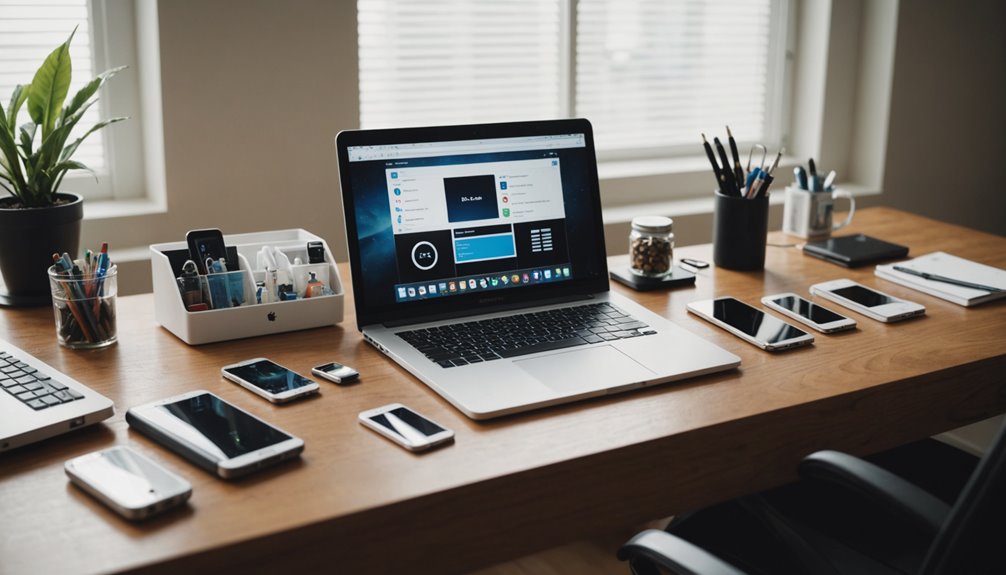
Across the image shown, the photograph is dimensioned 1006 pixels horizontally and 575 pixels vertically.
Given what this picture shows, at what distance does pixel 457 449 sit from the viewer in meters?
1.10

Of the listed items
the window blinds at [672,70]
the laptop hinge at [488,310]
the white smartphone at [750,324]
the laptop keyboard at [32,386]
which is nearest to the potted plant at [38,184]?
the laptop keyboard at [32,386]

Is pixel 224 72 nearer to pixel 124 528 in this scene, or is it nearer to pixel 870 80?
pixel 124 528

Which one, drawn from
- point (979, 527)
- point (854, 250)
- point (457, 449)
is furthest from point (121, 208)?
point (979, 527)

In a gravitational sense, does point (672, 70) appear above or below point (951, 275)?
above

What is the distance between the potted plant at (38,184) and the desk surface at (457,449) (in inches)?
2.7

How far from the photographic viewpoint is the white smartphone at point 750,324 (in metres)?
1.44

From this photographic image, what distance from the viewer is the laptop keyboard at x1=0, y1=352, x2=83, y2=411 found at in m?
1.15

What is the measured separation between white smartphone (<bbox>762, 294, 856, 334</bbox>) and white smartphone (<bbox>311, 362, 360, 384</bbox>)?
72 cm

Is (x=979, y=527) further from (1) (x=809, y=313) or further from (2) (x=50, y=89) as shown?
(2) (x=50, y=89)

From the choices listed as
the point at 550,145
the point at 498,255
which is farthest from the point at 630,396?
the point at 550,145

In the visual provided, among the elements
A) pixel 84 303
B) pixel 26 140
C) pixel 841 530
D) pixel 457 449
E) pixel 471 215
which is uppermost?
pixel 26 140

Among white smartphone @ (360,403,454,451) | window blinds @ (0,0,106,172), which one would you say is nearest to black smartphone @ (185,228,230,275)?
white smartphone @ (360,403,454,451)

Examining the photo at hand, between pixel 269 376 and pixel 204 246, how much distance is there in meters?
0.30

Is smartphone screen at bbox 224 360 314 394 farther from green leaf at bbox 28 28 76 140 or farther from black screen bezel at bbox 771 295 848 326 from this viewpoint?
black screen bezel at bbox 771 295 848 326
